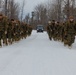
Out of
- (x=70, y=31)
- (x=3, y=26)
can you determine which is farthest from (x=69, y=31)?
(x=3, y=26)

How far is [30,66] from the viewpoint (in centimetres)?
982

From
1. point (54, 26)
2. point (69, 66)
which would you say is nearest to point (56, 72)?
point (69, 66)

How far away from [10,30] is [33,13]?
84619 millimetres

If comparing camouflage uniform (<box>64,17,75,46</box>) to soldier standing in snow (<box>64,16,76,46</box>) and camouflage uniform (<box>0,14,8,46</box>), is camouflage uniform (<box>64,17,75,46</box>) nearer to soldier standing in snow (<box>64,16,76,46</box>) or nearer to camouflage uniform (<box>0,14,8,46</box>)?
soldier standing in snow (<box>64,16,76,46</box>)

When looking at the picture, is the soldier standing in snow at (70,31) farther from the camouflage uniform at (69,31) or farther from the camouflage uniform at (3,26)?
the camouflage uniform at (3,26)

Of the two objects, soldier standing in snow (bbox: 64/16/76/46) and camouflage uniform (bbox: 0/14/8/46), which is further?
camouflage uniform (bbox: 0/14/8/46)

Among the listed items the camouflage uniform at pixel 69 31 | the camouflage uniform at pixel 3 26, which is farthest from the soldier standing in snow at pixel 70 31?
the camouflage uniform at pixel 3 26

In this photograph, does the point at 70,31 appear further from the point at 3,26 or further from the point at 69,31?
the point at 3,26

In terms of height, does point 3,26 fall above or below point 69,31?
above

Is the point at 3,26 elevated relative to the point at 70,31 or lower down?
elevated

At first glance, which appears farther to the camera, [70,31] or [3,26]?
[3,26]

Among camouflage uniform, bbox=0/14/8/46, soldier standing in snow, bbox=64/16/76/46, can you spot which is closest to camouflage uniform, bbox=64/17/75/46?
soldier standing in snow, bbox=64/16/76/46

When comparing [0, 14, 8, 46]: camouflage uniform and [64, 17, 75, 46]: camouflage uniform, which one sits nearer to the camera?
[64, 17, 75, 46]: camouflage uniform

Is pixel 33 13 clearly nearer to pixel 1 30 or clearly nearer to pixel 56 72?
pixel 1 30
